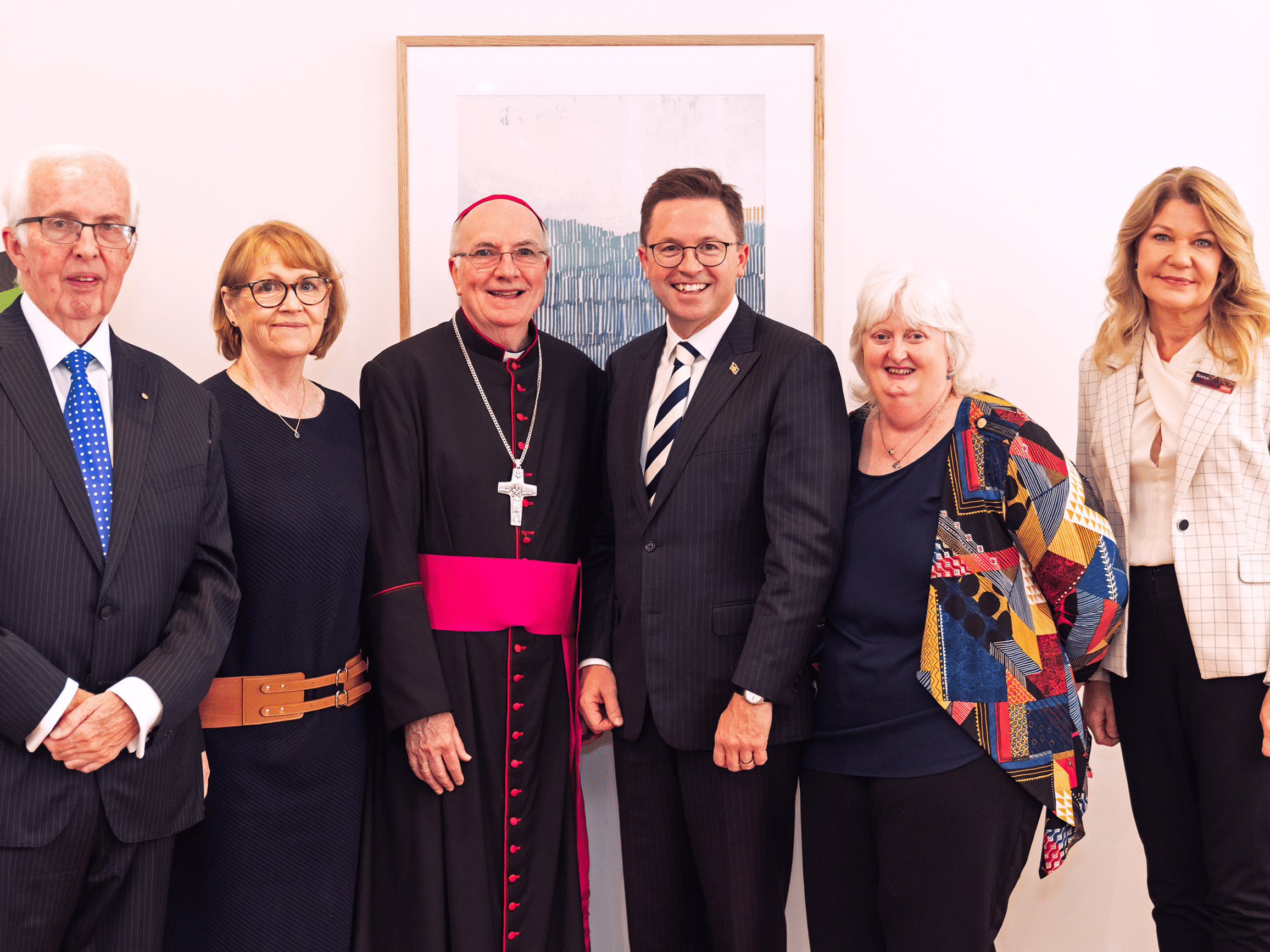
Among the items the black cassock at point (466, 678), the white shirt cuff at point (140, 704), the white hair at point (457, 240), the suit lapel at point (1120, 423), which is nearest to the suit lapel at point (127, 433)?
the white shirt cuff at point (140, 704)

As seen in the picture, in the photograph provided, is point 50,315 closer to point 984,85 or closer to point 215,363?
point 215,363

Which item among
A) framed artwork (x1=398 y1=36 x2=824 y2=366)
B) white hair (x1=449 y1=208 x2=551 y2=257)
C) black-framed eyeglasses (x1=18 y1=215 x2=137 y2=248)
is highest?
framed artwork (x1=398 y1=36 x2=824 y2=366)

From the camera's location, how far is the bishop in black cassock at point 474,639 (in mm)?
2035

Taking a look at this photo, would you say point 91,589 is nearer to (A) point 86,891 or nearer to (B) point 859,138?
(A) point 86,891

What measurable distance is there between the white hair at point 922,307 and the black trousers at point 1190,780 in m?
0.60

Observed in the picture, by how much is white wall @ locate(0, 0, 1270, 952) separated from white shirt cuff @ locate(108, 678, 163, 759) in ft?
4.00

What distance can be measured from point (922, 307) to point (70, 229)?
1.64 meters

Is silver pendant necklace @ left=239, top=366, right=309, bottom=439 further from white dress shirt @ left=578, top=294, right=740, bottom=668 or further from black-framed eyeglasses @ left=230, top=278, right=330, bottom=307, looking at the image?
white dress shirt @ left=578, top=294, right=740, bottom=668

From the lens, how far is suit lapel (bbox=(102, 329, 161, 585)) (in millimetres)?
1595

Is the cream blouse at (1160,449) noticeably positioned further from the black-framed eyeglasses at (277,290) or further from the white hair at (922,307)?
the black-framed eyeglasses at (277,290)

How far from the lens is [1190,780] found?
6.33 feet

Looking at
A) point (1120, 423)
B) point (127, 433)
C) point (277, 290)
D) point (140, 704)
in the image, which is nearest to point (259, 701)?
point (140, 704)

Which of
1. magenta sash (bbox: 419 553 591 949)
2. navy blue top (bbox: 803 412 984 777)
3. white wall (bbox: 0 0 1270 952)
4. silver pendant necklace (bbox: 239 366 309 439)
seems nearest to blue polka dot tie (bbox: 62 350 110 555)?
silver pendant necklace (bbox: 239 366 309 439)

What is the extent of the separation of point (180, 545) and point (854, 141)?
2.05m
